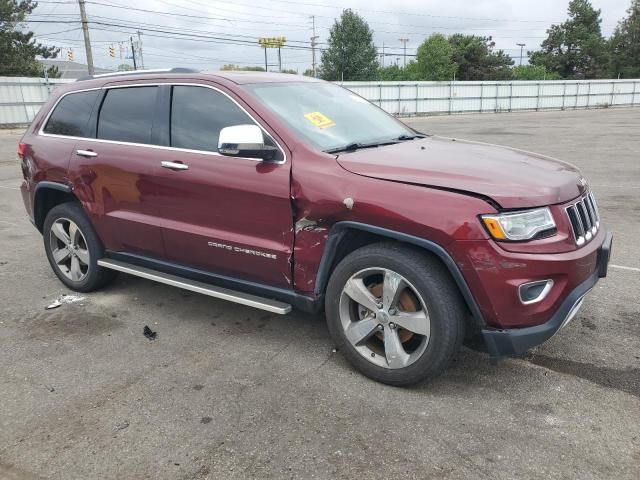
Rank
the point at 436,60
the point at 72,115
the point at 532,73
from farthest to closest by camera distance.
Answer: the point at 532,73 < the point at 436,60 < the point at 72,115

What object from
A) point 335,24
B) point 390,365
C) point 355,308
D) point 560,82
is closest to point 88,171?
point 355,308

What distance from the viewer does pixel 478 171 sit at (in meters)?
3.06

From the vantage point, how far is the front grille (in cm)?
303

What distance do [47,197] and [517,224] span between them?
4.02 m

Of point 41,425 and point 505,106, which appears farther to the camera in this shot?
point 505,106

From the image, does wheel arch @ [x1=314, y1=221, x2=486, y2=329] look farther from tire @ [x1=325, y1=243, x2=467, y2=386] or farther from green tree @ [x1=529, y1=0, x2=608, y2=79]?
green tree @ [x1=529, y1=0, x2=608, y2=79]

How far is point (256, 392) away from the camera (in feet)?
10.6

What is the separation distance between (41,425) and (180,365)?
2.84 ft

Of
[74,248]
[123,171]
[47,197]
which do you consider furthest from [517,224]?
[47,197]

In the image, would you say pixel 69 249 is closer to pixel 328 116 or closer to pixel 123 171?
pixel 123 171

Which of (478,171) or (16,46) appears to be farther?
(16,46)

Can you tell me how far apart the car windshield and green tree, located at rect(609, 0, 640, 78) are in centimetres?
7655

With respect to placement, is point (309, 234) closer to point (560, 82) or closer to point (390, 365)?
point (390, 365)

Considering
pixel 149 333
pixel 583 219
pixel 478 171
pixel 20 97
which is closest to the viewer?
pixel 478 171
